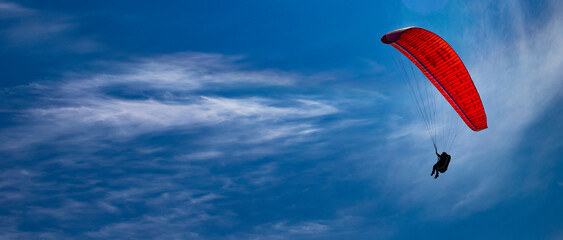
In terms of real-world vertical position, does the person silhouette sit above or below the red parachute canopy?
below

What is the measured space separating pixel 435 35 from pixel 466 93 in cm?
626

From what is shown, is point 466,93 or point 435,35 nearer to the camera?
point 435,35

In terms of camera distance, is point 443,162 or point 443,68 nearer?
point 443,68

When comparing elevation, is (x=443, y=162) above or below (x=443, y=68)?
below

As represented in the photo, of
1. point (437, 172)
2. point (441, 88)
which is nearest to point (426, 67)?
point (441, 88)

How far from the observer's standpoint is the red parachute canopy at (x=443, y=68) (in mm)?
38906

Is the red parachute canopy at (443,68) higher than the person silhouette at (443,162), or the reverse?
the red parachute canopy at (443,68)

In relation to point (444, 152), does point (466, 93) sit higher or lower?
higher

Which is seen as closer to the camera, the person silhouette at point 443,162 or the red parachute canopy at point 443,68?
the red parachute canopy at point 443,68

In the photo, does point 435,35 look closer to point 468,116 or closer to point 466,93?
point 466,93

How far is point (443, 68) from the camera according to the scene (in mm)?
40969

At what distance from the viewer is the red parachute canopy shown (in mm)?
38906

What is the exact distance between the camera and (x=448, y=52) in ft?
129

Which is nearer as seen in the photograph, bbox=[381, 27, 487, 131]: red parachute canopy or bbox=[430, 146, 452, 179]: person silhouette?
bbox=[381, 27, 487, 131]: red parachute canopy
